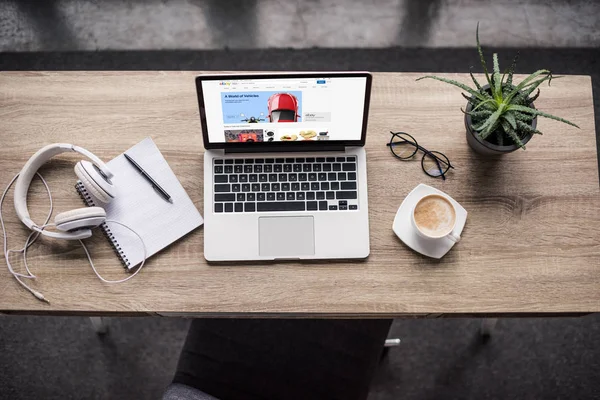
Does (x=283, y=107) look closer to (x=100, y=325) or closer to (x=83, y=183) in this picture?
(x=83, y=183)

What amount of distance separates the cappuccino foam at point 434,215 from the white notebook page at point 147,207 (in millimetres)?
489

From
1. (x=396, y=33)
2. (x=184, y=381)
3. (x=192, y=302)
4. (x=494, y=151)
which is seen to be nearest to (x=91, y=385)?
(x=184, y=381)

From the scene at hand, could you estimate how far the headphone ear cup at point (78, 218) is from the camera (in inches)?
46.8

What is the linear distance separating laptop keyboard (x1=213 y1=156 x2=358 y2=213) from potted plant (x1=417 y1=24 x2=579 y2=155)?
0.94 feet

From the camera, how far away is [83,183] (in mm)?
1229

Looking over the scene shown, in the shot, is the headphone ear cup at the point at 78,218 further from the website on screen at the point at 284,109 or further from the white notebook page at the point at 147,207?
the website on screen at the point at 284,109

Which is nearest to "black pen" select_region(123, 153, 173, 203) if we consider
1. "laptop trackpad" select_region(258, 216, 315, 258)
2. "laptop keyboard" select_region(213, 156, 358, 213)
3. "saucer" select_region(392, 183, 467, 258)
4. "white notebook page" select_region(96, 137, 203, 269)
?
"white notebook page" select_region(96, 137, 203, 269)

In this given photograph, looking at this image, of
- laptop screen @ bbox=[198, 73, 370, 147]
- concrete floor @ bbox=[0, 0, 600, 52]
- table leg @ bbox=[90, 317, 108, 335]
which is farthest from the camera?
concrete floor @ bbox=[0, 0, 600, 52]

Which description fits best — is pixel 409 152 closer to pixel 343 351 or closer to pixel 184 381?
pixel 343 351

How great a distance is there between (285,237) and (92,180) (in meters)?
0.43

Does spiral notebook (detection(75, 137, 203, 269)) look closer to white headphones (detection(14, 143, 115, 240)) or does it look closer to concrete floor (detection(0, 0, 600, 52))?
white headphones (detection(14, 143, 115, 240))

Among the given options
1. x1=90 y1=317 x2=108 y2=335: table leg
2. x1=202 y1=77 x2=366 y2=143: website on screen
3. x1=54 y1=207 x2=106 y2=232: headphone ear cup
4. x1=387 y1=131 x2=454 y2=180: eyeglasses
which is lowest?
x1=90 y1=317 x2=108 y2=335: table leg

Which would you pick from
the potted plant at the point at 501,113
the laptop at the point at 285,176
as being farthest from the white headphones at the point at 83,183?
the potted plant at the point at 501,113

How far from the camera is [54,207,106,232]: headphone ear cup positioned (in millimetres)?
1188
